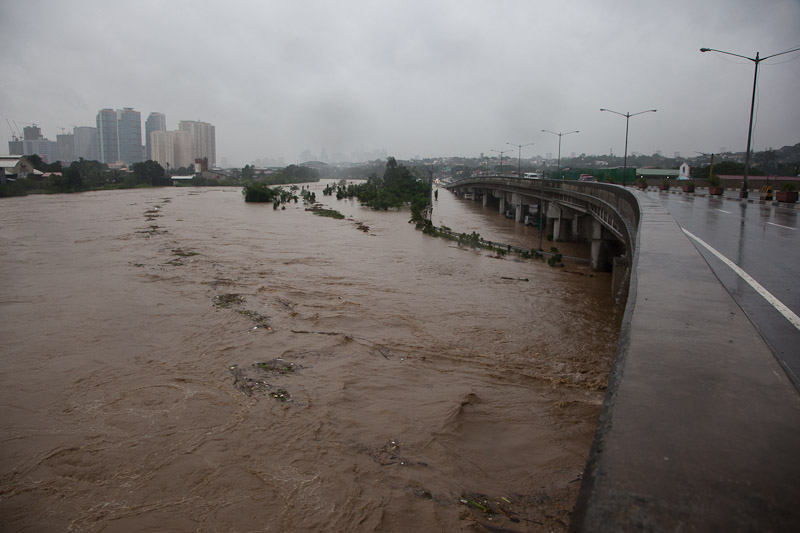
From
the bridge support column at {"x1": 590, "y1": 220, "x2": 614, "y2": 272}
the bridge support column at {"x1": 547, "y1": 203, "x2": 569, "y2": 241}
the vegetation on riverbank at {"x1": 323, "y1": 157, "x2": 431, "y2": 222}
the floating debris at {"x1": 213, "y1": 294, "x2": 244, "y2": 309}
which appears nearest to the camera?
the floating debris at {"x1": 213, "y1": 294, "x2": 244, "y2": 309}

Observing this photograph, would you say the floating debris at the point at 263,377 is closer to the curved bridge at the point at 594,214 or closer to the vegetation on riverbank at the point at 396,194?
the curved bridge at the point at 594,214

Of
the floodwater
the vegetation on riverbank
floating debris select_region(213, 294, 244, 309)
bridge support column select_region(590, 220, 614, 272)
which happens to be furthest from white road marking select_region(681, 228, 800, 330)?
the vegetation on riverbank

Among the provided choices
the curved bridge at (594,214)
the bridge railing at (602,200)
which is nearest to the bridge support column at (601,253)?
the curved bridge at (594,214)

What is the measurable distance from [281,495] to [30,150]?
755 feet

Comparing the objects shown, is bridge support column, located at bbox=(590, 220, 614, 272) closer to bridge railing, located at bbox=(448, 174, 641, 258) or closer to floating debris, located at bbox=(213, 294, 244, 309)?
bridge railing, located at bbox=(448, 174, 641, 258)

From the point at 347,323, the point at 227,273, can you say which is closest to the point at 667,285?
the point at 347,323

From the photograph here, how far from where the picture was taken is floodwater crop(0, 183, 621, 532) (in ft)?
22.0

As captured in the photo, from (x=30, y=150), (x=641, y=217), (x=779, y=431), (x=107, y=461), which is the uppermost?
(x=30, y=150)

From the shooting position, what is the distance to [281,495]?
690 cm

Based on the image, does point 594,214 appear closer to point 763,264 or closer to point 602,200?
point 602,200

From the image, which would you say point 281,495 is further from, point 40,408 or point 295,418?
point 40,408

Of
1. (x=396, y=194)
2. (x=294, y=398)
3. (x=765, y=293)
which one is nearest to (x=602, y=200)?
(x=765, y=293)

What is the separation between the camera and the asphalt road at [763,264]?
588 cm

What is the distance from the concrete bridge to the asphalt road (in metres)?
0.43
